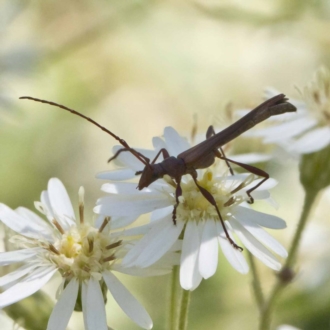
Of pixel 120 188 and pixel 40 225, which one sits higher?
pixel 120 188

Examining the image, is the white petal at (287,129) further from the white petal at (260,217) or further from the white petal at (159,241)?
the white petal at (159,241)

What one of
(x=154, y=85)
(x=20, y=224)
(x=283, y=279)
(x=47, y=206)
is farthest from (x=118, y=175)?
(x=154, y=85)

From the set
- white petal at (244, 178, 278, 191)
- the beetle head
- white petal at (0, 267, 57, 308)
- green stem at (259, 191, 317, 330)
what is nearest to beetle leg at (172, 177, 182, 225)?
the beetle head

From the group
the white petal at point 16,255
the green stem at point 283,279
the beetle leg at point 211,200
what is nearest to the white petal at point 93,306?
the white petal at point 16,255

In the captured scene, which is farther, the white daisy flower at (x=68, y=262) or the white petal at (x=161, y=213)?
the white petal at (x=161, y=213)

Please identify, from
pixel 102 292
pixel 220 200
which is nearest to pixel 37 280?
pixel 102 292

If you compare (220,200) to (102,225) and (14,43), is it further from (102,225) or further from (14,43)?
(14,43)

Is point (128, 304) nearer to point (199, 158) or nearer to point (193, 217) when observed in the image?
point (193, 217)
